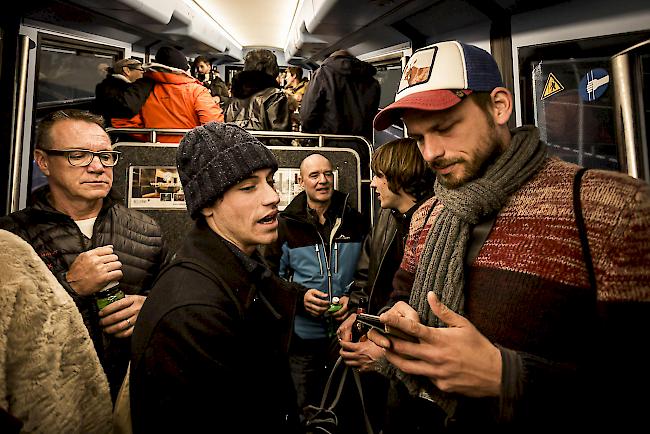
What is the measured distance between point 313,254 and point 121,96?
2.33 meters

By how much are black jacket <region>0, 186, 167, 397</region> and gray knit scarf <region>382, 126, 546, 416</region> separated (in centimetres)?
140

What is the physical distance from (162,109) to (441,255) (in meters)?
3.20

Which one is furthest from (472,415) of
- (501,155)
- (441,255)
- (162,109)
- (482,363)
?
(162,109)

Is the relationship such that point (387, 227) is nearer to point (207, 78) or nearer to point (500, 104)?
point (500, 104)

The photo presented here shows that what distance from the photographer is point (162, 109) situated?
140 inches

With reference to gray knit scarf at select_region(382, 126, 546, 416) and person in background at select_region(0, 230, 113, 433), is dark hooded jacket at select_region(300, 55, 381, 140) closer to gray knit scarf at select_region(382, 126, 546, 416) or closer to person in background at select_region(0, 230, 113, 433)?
gray knit scarf at select_region(382, 126, 546, 416)

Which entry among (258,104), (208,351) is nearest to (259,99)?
(258,104)

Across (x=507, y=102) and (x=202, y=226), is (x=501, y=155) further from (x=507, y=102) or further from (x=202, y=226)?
(x=202, y=226)

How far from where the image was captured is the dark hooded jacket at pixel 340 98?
3.82m

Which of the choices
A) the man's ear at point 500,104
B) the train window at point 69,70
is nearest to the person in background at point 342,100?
the man's ear at point 500,104

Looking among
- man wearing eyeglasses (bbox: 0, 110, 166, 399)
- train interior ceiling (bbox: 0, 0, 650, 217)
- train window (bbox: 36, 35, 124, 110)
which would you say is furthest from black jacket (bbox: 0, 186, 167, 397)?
train window (bbox: 36, 35, 124, 110)

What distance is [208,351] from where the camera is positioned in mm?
1150

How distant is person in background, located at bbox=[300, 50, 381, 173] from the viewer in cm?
382

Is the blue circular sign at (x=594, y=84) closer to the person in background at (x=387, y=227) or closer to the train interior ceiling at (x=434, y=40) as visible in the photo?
the train interior ceiling at (x=434, y=40)
